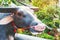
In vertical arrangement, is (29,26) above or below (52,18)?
above

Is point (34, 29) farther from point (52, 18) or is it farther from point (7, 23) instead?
point (52, 18)

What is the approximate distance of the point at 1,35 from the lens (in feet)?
8.41

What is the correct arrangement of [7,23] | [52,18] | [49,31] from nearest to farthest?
[7,23] → [49,31] → [52,18]

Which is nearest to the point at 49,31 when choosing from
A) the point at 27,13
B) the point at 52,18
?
the point at 52,18

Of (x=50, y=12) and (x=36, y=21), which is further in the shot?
(x=50, y=12)

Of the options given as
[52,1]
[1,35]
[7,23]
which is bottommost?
[52,1]

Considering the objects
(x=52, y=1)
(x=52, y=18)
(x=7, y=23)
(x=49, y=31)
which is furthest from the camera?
(x=52, y=1)

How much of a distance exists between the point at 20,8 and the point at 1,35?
1.23 feet

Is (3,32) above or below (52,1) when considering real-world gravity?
above

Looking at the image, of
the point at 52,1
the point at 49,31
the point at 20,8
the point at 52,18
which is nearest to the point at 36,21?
the point at 20,8

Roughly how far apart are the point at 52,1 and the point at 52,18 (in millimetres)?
2075

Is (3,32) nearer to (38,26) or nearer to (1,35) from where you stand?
(1,35)

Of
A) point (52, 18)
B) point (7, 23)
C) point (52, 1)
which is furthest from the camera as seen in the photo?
point (52, 1)

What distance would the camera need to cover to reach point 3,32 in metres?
2.57
